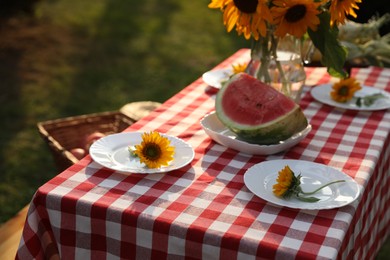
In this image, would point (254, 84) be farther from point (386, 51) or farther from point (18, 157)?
point (18, 157)

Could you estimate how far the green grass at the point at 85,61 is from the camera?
16.0 ft

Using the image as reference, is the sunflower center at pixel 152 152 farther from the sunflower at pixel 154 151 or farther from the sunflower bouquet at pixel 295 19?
the sunflower bouquet at pixel 295 19

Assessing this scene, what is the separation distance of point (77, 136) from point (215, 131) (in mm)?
1185

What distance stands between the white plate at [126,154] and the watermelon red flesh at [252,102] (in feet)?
0.83

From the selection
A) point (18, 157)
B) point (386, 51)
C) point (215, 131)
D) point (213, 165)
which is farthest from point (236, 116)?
point (18, 157)

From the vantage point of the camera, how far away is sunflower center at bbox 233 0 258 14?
2439mm

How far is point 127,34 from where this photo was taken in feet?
24.2

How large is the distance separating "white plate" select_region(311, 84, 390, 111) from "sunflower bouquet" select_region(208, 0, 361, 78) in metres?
0.37

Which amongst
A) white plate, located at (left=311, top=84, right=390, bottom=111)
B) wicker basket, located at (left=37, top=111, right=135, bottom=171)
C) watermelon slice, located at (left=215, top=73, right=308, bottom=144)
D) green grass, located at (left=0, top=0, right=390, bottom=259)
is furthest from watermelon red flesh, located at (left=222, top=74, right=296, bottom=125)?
green grass, located at (left=0, top=0, right=390, bottom=259)

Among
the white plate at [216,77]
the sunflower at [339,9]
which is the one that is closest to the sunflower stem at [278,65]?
the sunflower at [339,9]

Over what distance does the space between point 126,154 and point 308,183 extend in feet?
2.02

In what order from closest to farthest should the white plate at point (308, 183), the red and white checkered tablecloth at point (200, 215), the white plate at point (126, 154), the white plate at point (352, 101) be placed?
the red and white checkered tablecloth at point (200, 215), the white plate at point (308, 183), the white plate at point (126, 154), the white plate at point (352, 101)

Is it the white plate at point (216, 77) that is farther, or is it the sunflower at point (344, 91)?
the white plate at point (216, 77)

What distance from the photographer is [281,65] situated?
9.23 feet
